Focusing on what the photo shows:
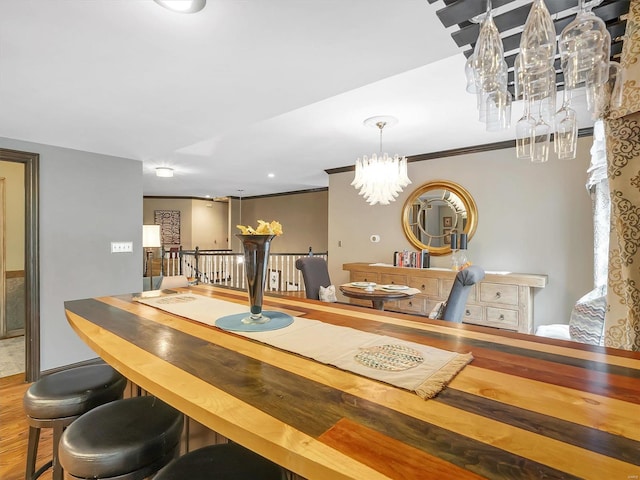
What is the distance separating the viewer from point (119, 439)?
39.6 inches

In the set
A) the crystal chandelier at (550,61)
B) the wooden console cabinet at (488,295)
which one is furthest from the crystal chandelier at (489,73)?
the wooden console cabinet at (488,295)

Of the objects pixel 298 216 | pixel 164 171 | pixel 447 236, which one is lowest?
pixel 447 236

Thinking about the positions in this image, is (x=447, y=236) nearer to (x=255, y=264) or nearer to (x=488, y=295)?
(x=488, y=295)

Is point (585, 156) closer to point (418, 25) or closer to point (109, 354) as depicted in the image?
point (418, 25)

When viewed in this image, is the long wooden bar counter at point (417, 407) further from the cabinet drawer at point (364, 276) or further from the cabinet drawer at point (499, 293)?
the cabinet drawer at point (364, 276)

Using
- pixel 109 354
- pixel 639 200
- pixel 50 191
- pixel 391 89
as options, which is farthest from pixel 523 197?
pixel 50 191

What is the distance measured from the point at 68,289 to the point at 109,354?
2.89 m

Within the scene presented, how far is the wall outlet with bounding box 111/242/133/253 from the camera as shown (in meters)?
3.51

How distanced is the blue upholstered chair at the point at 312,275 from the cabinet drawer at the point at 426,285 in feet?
3.73

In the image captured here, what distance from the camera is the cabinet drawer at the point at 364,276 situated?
171 inches

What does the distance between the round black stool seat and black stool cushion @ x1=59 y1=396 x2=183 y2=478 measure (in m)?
0.15

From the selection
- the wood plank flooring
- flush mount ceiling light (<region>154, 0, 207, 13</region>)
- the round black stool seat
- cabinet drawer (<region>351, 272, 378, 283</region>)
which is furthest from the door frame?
cabinet drawer (<region>351, 272, 378, 283</region>)

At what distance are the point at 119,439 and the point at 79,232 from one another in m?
3.01

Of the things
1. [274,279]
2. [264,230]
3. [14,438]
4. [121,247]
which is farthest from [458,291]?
[274,279]
